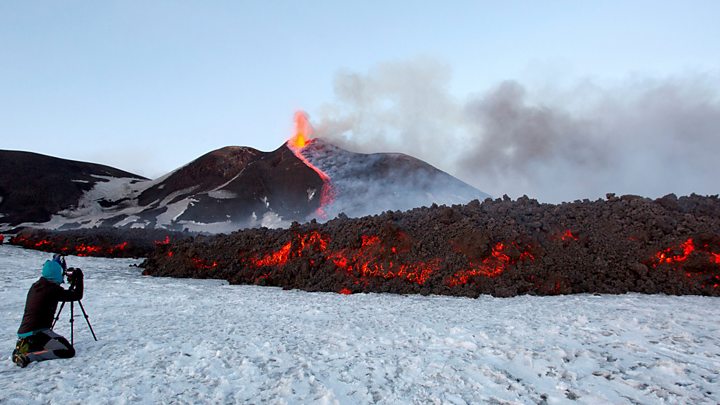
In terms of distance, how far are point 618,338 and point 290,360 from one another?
5625 mm

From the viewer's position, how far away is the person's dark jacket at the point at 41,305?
19.7 ft

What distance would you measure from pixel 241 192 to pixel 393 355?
55547 mm

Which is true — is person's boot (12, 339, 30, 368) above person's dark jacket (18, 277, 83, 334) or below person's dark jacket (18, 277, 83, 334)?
below

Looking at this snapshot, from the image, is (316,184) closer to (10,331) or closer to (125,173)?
(10,331)

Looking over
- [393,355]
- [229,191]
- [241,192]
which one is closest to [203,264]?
[393,355]

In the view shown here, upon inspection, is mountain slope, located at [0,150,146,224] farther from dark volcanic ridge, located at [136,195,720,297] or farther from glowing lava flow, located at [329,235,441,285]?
glowing lava flow, located at [329,235,441,285]

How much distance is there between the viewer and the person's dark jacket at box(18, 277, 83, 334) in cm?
601

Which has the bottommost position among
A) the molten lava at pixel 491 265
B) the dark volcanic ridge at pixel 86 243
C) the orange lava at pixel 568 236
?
the dark volcanic ridge at pixel 86 243

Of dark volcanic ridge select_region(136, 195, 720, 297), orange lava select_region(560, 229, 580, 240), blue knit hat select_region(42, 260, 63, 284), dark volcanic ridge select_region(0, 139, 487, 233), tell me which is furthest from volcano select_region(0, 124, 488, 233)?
blue knit hat select_region(42, 260, 63, 284)

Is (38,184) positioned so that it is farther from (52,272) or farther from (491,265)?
(491,265)

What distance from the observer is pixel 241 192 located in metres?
58.8

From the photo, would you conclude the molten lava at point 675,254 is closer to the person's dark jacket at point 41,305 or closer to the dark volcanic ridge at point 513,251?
the dark volcanic ridge at point 513,251

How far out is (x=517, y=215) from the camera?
591 inches

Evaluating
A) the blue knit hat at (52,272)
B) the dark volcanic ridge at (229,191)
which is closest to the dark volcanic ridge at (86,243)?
the dark volcanic ridge at (229,191)
